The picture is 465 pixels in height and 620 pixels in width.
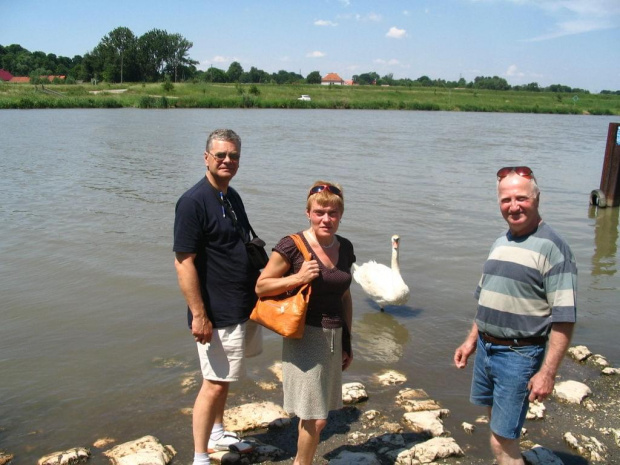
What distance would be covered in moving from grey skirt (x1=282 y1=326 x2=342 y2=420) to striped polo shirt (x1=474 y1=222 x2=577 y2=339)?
951mm

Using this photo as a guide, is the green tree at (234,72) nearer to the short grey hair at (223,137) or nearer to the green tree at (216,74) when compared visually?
the green tree at (216,74)

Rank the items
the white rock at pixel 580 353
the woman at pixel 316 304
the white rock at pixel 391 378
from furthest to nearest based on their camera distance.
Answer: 1. the white rock at pixel 580 353
2. the white rock at pixel 391 378
3. the woman at pixel 316 304

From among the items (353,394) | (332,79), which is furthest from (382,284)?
(332,79)

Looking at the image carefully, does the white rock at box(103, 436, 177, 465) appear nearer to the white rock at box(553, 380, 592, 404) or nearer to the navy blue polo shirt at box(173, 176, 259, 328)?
the navy blue polo shirt at box(173, 176, 259, 328)

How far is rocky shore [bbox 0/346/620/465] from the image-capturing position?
4.17 metres

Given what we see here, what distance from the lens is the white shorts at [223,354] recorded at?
3850 mm

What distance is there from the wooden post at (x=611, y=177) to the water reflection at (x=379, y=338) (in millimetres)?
10290

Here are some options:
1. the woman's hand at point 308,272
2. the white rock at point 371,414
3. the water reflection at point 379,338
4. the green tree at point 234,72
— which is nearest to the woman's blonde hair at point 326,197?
the woman's hand at point 308,272

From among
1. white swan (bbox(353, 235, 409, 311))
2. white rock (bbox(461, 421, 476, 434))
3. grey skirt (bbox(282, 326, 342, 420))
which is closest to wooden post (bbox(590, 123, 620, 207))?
white swan (bbox(353, 235, 409, 311))

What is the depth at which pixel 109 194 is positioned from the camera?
15.5m

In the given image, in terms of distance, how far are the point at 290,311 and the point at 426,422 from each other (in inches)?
77.6

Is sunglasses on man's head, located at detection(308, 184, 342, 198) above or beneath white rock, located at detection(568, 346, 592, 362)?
above

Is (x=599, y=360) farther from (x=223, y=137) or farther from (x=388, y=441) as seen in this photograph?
(x=223, y=137)

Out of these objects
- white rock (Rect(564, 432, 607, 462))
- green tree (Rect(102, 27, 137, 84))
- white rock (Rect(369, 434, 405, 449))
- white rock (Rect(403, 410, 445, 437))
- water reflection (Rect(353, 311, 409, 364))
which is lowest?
water reflection (Rect(353, 311, 409, 364))
